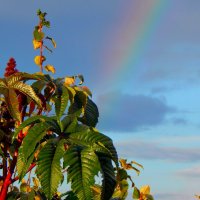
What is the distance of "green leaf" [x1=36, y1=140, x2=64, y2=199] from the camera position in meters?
2.94

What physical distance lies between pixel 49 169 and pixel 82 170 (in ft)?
0.79

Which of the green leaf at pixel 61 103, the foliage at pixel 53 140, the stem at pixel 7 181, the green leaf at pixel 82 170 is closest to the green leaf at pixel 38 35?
the foliage at pixel 53 140

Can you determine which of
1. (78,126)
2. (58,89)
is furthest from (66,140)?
(58,89)

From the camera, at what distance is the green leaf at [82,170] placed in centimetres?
288

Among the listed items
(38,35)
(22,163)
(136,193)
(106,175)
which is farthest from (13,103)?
(136,193)

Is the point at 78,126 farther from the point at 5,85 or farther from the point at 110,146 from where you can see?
the point at 5,85

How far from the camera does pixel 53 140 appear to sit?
315 centimetres

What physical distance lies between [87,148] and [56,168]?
254 millimetres

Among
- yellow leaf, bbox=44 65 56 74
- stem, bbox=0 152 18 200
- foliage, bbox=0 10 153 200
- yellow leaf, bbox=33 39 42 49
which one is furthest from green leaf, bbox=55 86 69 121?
yellow leaf, bbox=33 39 42 49

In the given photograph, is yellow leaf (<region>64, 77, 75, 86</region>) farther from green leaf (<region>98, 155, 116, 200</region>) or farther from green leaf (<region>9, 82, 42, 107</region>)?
green leaf (<region>98, 155, 116, 200</region>)

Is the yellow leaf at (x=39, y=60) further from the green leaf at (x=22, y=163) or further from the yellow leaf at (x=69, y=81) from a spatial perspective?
the green leaf at (x=22, y=163)

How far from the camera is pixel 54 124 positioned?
3322 millimetres

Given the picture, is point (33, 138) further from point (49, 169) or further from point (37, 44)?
point (37, 44)

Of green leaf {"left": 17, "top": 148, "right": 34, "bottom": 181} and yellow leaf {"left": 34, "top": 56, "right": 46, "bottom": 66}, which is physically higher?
yellow leaf {"left": 34, "top": 56, "right": 46, "bottom": 66}
